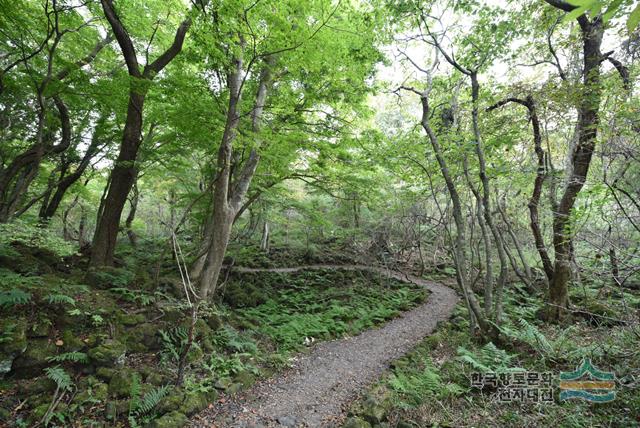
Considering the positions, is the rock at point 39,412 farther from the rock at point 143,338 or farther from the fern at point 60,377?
the rock at point 143,338

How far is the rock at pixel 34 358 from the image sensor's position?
3.90 metres

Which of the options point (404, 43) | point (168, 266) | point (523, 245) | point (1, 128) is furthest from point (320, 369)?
point (523, 245)

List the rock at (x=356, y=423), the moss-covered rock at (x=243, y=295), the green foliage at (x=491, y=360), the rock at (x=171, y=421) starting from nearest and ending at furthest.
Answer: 1. the rock at (x=171, y=421)
2. the rock at (x=356, y=423)
3. the green foliage at (x=491, y=360)
4. the moss-covered rock at (x=243, y=295)

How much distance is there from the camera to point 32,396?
12.1 feet

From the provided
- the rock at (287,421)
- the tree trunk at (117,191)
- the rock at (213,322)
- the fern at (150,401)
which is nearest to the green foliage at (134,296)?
the rock at (213,322)

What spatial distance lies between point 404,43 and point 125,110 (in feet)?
25.8

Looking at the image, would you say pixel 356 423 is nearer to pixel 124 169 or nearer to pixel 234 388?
pixel 234 388

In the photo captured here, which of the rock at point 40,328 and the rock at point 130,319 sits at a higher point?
the rock at point 40,328

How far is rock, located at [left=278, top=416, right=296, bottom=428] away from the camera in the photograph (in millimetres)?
4184

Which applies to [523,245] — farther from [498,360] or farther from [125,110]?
[125,110]

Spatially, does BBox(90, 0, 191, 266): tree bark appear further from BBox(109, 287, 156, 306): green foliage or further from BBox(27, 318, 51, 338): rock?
BBox(27, 318, 51, 338): rock

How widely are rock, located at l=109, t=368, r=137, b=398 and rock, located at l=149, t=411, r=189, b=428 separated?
0.73 m

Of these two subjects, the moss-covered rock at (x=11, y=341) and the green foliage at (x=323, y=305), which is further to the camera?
the green foliage at (x=323, y=305)

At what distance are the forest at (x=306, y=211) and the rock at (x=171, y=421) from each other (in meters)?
0.03
